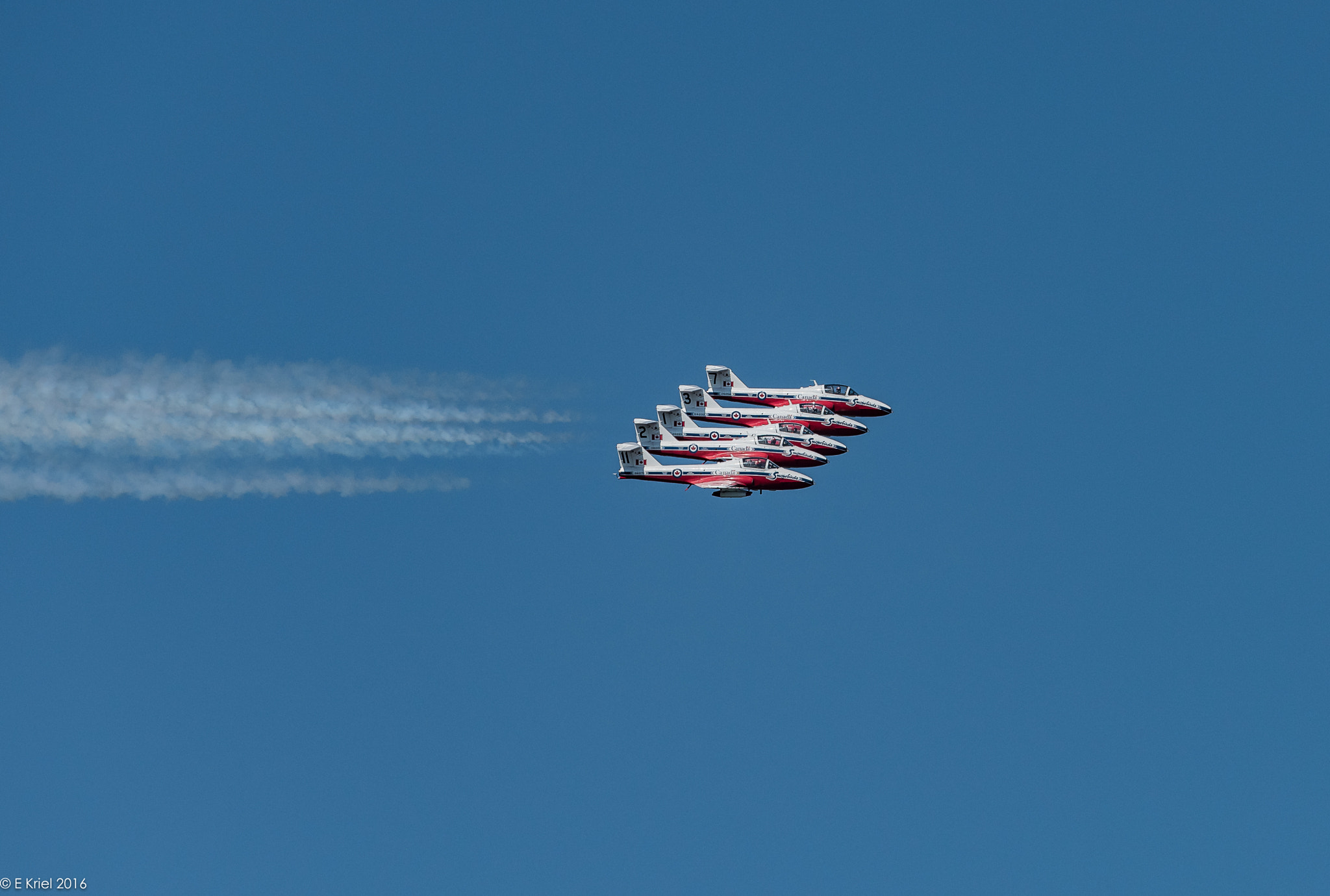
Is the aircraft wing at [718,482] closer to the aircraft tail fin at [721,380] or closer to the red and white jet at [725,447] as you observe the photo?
the red and white jet at [725,447]

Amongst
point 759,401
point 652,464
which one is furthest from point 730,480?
point 759,401

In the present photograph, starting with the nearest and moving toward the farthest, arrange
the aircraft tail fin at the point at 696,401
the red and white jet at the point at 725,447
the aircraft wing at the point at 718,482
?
the aircraft wing at the point at 718,482
the red and white jet at the point at 725,447
the aircraft tail fin at the point at 696,401

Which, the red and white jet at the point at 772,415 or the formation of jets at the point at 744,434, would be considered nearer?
the formation of jets at the point at 744,434

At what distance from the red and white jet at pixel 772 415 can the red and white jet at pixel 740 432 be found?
1.93 ft

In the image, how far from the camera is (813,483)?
107500mm

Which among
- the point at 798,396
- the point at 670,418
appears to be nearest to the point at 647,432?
the point at 670,418

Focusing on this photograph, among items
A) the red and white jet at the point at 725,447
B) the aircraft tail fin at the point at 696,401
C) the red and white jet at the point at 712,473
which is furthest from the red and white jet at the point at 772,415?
the red and white jet at the point at 712,473

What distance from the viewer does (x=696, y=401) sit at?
112625 mm

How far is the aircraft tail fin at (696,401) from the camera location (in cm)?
11238

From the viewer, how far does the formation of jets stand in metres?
104

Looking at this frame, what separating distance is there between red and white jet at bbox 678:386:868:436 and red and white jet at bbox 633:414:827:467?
4501 mm

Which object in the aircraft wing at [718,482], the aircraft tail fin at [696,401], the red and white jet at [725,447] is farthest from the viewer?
the aircraft tail fin at [696,401]

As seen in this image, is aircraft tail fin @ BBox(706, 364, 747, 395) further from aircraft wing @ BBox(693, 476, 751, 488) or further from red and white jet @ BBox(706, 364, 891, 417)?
aircraft wing @ BBox(693, 476, 751, 488)

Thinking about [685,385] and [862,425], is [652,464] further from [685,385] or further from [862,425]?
[862,425]
